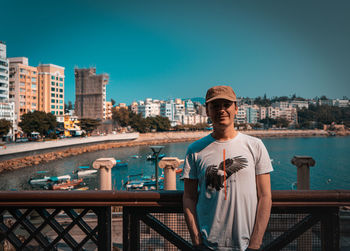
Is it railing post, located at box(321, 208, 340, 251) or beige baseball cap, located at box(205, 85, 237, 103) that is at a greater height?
beige baseball cap, located at box(205, 85, 237, 103)

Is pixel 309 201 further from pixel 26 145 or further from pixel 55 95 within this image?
pixel 55 95

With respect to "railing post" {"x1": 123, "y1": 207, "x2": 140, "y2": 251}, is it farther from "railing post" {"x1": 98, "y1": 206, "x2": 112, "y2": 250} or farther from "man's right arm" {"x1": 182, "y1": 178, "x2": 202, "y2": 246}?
"man's right arm" {"x1": 182, "y1": 178, "x2": 202, "y2": 246}

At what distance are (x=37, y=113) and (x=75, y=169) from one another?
18.1 metres

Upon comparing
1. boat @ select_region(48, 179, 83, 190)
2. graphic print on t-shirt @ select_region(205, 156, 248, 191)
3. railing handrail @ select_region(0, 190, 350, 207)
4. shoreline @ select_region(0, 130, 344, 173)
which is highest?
graphic print on t-shirt @ select_region(205, 156, 248, 191)

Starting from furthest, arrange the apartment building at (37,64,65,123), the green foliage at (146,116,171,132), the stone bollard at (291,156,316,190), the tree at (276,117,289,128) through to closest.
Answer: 1. the tree at (276,117,289,128)
2. the green foliage at (146,116,171,132)
3. the apartment building at (37,64,65,123)
4. the stone bollard at (291,156,316,190)

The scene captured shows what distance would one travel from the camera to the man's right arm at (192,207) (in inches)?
68.9

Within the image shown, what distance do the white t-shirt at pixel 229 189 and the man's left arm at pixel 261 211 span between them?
0.03 meters

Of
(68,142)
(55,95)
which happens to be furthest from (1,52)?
(68,142)

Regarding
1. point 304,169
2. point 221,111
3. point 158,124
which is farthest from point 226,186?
→ point 158,124

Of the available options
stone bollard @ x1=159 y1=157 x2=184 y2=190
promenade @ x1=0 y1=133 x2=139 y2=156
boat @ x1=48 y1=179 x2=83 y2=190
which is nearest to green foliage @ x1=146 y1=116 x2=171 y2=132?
promenade @ x1=0 y1=133 x2=139 y2=156

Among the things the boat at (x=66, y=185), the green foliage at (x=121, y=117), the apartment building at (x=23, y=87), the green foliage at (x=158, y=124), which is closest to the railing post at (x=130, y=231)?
the boat at (x=66, y=185)

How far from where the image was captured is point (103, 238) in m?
2.07

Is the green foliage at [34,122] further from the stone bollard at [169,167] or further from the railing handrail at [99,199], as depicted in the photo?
the railing handrail at [99,199]

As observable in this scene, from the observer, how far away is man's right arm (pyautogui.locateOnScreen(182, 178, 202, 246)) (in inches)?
68.9
